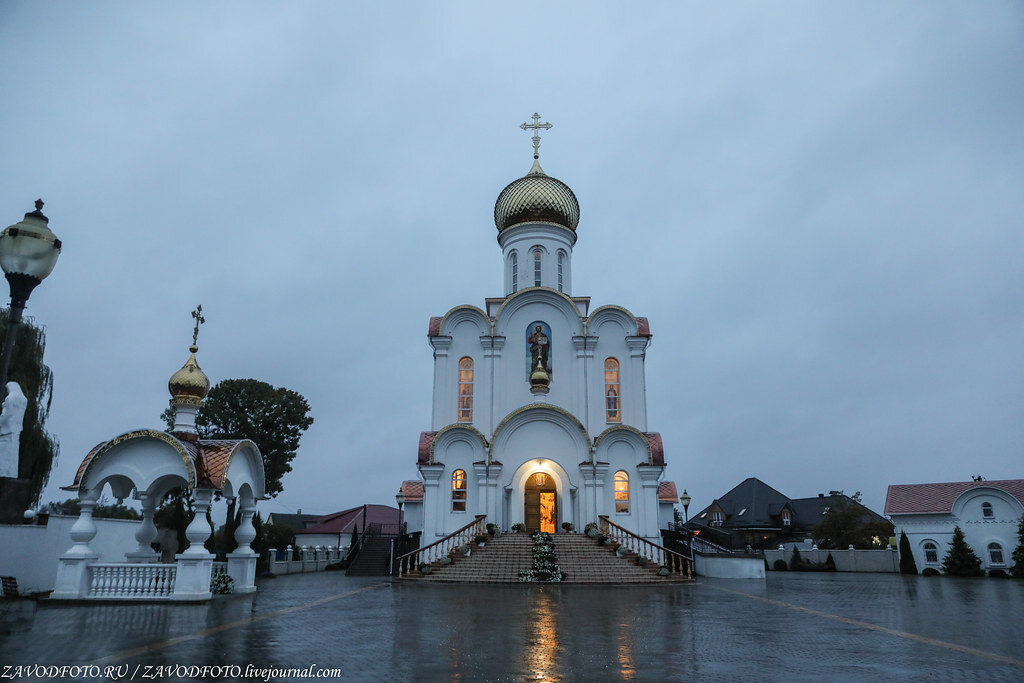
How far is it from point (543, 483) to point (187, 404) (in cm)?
1453

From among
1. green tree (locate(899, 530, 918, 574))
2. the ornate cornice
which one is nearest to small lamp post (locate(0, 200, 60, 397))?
the ornate cornice

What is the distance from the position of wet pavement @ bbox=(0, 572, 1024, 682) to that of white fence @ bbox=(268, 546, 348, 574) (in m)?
13.2

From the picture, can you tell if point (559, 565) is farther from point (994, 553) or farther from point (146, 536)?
point (994, 553)

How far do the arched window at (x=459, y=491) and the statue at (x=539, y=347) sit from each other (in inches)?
221

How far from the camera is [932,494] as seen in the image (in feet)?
102

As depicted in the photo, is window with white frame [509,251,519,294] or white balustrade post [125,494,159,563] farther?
window with white frame [509,251,519,294]

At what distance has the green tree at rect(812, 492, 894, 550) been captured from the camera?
128 ft

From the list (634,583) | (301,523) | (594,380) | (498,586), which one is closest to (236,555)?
(498,586)

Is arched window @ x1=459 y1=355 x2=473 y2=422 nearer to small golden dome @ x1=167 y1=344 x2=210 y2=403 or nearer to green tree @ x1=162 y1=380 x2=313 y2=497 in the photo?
green tree @ x1=162 y1=380 x2=313 y2=497

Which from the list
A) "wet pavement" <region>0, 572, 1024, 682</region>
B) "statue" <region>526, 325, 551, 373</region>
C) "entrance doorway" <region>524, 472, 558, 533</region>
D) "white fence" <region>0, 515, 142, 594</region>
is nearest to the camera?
"wet pavement" <region>0, 572, 1024, 682</region>

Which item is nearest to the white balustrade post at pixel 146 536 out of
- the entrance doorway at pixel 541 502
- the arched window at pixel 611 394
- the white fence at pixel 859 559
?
the entrance doorway at pixel 541 502

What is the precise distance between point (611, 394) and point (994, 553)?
17711mm

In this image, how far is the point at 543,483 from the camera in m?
26.2

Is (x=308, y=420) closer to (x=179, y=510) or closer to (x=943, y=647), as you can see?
(x=179, y=510)
